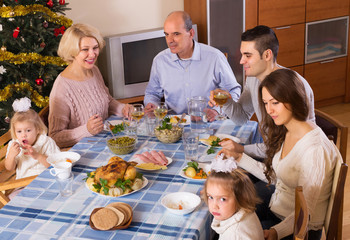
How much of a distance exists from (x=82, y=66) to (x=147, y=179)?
4.27 feet

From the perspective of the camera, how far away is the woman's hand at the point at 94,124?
2.92m

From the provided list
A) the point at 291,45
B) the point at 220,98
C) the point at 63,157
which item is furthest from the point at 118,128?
the point at 291,45

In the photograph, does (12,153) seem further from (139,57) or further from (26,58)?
(139,57)

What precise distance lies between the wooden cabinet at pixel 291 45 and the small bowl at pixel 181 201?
3.55 metres

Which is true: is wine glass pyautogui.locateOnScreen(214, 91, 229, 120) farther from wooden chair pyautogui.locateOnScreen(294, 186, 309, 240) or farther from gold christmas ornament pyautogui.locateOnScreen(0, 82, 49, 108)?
gold christmas ornament pyautogui.locateOnScreen(0, 82, 49, 108)

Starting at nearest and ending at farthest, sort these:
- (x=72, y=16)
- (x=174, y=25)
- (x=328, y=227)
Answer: (x=328, y=227)
(x=174, y=25)
(x=72, y=16)

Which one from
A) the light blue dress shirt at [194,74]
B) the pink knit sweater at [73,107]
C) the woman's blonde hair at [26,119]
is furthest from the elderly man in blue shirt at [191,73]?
the woman's blonde hair at [26,119]

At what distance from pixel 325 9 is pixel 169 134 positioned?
138 inches

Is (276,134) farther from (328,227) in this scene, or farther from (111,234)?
(111,234)

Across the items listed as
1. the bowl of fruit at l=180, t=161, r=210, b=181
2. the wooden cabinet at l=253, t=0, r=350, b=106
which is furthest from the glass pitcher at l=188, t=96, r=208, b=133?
the wooden cabinet at l=253, t=0, r=350, b=106

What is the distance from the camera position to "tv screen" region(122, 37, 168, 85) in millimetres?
4602

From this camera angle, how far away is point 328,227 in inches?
84.6

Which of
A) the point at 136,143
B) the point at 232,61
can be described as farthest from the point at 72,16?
the point at 136,143

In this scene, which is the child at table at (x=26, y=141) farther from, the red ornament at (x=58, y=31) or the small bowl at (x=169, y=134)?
the red ornament at (x=58, y=31)
